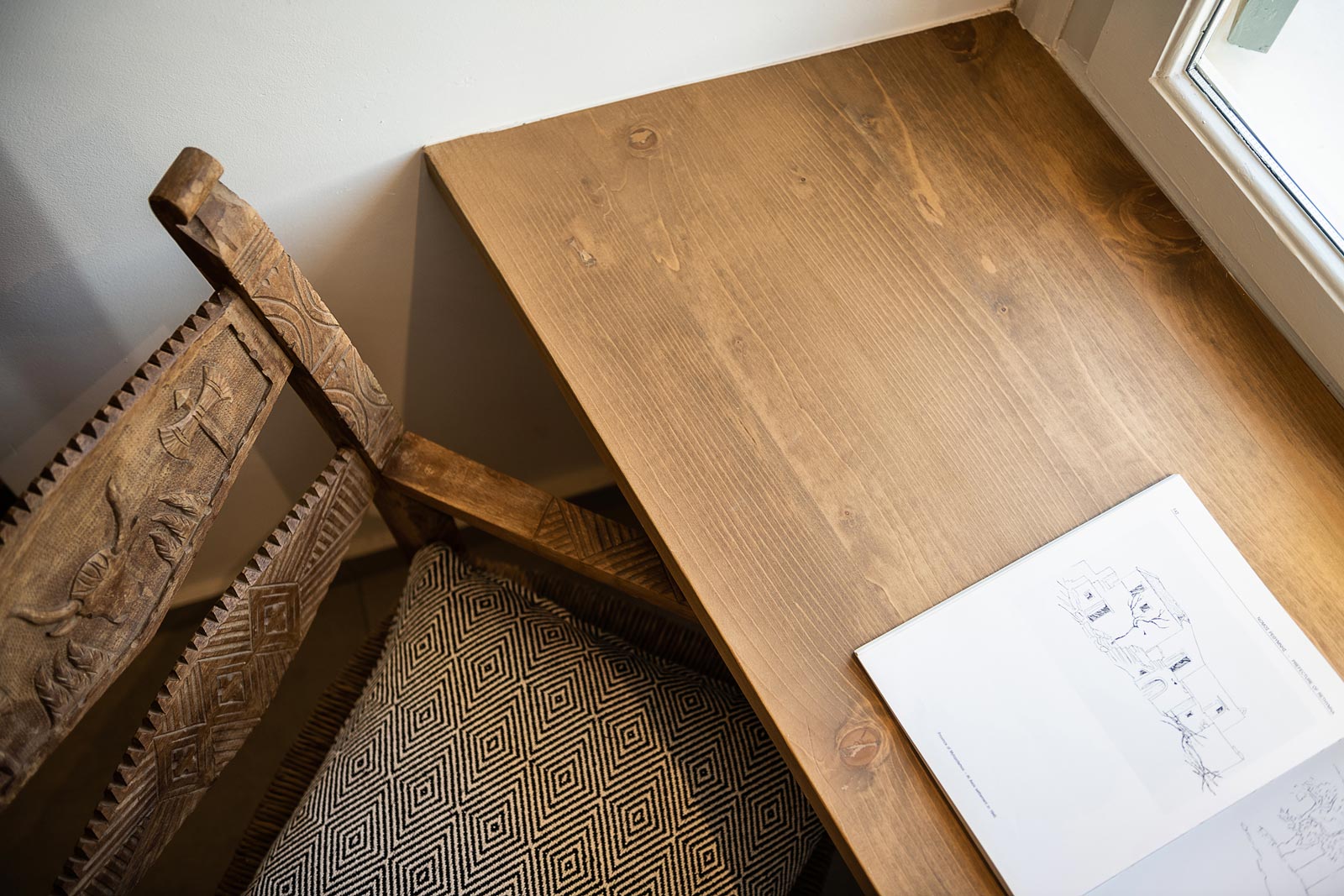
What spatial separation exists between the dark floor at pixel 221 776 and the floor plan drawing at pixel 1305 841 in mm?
709

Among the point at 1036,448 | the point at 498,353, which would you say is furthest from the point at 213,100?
the point at 1036,448

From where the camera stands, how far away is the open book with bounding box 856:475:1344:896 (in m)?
0.63

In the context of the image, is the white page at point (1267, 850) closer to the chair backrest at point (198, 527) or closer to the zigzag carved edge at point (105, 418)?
the chair backrest at point (198, 527)

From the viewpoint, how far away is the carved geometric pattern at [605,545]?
783 mm

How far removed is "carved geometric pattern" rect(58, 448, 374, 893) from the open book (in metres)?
0.44

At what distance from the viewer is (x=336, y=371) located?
0.73 m

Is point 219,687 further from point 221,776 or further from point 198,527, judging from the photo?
point 221,776

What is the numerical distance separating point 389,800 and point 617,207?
53cm

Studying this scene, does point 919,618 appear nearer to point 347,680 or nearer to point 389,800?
point 389,800

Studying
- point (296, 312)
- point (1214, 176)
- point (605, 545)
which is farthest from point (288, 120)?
point (1214, 176)

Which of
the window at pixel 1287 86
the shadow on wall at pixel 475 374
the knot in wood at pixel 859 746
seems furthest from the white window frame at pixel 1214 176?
the shadow on wall at pixel 475 374

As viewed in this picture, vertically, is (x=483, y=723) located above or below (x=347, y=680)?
below

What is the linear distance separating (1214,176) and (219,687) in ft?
2.82

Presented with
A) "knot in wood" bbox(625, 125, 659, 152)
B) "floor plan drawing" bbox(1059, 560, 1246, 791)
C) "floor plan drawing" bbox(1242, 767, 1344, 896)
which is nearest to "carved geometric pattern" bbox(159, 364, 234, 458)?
"knot in wood" bbox(625, 125, 659, 152)
